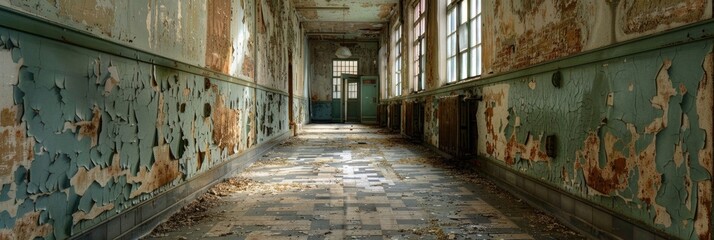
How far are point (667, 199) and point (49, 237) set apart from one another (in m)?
2.84

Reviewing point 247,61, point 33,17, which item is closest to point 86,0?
point 33,17

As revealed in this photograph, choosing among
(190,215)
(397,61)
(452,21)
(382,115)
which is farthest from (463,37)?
(382,115)

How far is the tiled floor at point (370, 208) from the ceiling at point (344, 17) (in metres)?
8.13

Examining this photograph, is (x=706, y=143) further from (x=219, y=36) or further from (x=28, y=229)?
(x=219, y=36)

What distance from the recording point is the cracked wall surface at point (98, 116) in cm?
170

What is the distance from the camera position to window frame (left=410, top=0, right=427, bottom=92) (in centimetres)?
888

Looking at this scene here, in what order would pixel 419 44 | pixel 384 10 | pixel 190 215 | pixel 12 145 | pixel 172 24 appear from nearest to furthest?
pixel 12 145 → pixel 172 24 → pixel 190 215 → pixel 419 44 → pixel 384 10

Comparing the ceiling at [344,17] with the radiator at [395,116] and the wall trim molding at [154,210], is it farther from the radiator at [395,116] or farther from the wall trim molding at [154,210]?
the wall trim molding at [154,210]

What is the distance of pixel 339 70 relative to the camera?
20.7 meters

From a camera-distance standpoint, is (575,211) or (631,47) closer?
(631,47)

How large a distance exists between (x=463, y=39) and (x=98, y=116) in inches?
192

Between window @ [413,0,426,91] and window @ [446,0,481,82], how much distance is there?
6.02ft

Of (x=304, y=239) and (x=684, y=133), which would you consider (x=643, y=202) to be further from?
(x=304, y=239)

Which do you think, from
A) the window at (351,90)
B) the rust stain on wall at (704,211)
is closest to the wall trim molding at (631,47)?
the rust stain on wall at (704,211)
